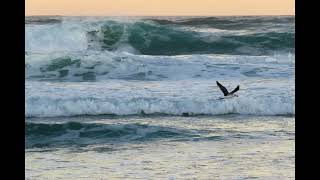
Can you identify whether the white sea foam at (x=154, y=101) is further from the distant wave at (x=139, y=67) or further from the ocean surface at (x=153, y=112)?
the distant wave at (x=139, y=67)

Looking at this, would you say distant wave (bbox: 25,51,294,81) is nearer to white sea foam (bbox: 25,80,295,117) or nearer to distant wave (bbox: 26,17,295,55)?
white sea foam (bbox: 25,80,295,117)

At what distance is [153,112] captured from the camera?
1050 cm

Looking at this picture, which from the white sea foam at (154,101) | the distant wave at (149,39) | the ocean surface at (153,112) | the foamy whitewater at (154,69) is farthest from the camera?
the distant wave at (149,39)

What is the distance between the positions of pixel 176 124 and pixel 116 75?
6294 mm

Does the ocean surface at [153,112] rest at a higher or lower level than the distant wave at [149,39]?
lower

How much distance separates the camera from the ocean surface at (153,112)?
237 inches

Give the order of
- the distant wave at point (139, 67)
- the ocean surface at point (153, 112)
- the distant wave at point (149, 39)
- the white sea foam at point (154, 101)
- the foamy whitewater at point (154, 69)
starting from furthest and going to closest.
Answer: the distant wave at point (149, 39) < the distant wave at point (139, 67) < the foamy whitewater at point (154, 69) < the white sea foam at point (154, 101) < the ocean surface at point (153, 112)

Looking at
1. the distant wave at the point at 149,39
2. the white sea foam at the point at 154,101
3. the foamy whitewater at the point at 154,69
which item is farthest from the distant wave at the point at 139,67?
the distant wave at the point at 149,39

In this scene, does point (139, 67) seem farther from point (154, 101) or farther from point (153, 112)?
point (153, 112)

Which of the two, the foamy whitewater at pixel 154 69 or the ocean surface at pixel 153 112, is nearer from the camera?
the ocean surface at pixel 153 112

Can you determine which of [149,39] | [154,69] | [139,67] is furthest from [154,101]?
[149,39]
